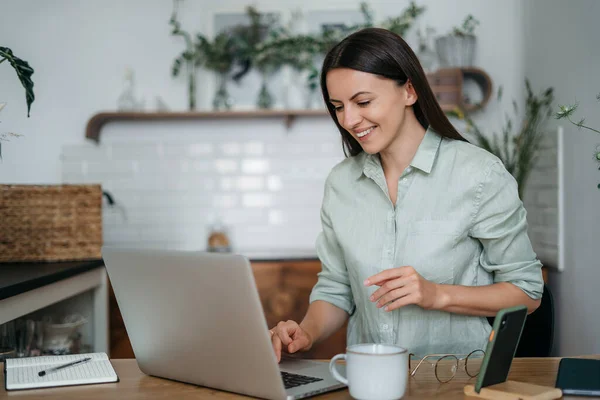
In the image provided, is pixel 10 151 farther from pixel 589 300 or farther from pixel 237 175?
pixel 589 300

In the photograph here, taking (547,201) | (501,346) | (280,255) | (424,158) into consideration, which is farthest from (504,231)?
(280,255)

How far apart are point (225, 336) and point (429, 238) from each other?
2.21 feet

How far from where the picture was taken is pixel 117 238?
165 inches

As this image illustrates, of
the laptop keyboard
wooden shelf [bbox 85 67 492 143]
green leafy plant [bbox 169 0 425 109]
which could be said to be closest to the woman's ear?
the laptop keyboard

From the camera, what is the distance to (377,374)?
1.15 m

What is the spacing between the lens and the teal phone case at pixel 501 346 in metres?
1.19

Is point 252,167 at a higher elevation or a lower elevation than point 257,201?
higher

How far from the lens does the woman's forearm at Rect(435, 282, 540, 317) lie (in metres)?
1.56

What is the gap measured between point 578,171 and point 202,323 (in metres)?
2.22

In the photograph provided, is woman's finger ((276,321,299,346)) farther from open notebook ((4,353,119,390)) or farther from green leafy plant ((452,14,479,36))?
green leafy plant ((452,14,479,36))

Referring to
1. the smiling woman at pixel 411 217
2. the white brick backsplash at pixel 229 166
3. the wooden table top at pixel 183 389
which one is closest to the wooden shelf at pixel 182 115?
the white brick backsplash at pixel 229 166

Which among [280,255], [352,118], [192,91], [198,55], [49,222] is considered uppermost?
[198,55]

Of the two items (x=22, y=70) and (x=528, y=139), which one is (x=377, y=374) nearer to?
(x=22, y=70)

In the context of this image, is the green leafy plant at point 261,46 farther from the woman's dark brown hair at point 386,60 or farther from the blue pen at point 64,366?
the blue pen at point 64,366
